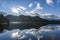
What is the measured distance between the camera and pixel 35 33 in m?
1.91

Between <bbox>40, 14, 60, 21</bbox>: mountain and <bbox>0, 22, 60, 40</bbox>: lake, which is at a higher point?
<bbox>40, 14, 60, 21</bbox>: mountain

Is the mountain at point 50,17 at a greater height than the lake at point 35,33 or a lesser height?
greater

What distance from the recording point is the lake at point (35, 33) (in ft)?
6.20

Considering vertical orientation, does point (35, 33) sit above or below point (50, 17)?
below

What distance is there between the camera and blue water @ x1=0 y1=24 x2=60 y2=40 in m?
1.89

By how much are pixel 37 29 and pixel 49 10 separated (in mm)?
301

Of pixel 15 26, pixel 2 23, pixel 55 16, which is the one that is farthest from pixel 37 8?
pixel 2 23

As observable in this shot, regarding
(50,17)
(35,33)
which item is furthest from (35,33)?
(50,17)

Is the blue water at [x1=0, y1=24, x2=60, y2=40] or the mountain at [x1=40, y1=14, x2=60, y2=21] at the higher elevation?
the mountain at [x1=40, y1=14, x2=60, y2=21]

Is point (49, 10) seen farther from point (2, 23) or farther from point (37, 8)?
point (2, 23)

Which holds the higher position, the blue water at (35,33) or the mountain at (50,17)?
the mountain at (50,17)

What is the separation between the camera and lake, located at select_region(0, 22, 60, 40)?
6.20 ft

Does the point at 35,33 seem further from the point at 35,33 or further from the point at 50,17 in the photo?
the point at 50,17

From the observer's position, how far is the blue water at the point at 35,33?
1.89 meters
